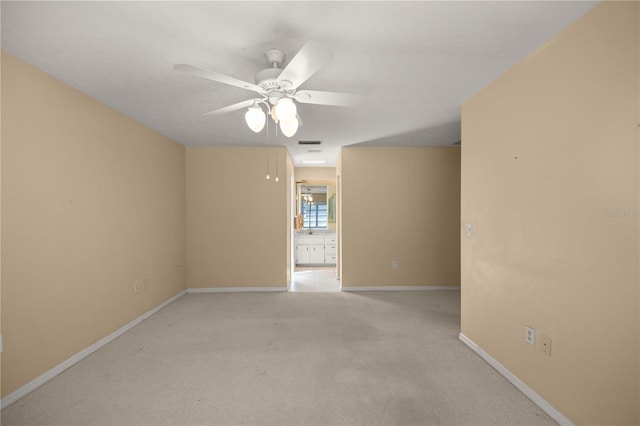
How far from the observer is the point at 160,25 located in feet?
5.65

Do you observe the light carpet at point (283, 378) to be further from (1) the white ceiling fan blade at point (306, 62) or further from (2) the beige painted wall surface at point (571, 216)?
(1) the white ceiling fan blade at point (306, 62)

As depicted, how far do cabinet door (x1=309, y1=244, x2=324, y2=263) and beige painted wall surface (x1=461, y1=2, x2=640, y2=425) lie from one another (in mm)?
4947

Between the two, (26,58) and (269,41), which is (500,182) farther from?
(26,58)

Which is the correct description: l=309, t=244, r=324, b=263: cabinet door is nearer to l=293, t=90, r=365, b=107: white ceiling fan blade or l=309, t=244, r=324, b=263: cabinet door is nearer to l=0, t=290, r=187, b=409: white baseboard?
l=0, t=290, r=187, b=409: white baseboard

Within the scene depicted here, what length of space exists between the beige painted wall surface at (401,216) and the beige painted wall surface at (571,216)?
242 cm

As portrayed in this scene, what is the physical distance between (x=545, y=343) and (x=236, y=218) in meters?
4.19

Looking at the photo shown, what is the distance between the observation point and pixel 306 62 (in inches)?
58.3

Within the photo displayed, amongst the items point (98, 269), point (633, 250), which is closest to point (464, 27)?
point (633, 250)

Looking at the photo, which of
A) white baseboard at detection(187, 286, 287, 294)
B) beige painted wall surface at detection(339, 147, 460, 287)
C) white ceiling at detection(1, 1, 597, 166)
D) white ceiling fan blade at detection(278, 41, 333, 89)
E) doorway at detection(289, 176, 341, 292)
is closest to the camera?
white ceiling fan blade at detection(278, 41, 333, 89)

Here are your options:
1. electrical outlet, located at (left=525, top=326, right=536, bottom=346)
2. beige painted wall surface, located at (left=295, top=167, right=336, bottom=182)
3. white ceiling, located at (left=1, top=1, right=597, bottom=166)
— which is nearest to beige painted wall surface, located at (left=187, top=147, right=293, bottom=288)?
white ceiling, located at (left=1, top=1, right=597, bottom=166)

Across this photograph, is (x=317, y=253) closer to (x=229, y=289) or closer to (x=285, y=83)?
(x=229, y=289)

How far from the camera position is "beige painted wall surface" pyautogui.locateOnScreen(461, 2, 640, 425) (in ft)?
4.88

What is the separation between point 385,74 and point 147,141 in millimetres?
3029

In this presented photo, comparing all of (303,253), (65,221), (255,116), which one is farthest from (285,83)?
(303,253)
